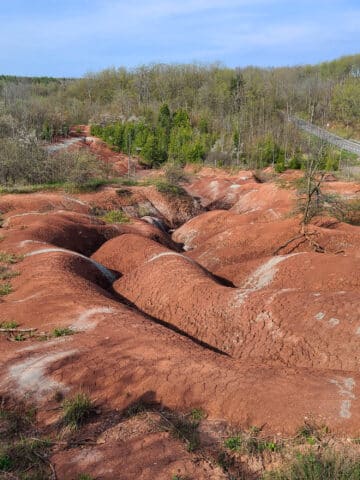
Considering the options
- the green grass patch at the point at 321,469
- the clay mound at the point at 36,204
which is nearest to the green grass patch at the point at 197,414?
the green grass patch at the point at 321,469

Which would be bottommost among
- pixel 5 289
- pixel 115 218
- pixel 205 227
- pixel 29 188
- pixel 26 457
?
pixel 205 227

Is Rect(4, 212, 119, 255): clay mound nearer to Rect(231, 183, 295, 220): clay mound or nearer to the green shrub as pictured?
Rect(231, 183, 295, 220): clay mound

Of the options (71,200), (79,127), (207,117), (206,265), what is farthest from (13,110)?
(206,265)

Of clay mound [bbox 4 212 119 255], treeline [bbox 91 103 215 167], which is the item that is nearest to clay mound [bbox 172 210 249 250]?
clay mound [bbox 4 212 119 255]

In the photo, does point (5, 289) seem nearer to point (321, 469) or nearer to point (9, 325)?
point (9, 325)

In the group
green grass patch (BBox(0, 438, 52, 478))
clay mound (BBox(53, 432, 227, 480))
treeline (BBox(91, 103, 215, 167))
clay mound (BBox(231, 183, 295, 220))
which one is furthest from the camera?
treeline (BBox(91, 103, 215, 167))

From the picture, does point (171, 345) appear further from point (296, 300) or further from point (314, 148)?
point (314, 148)

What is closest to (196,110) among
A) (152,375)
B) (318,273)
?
(318,273)
